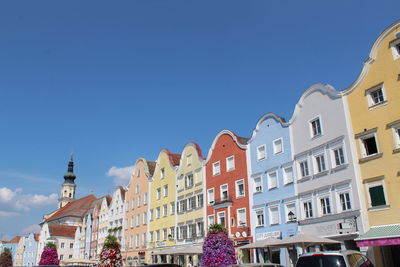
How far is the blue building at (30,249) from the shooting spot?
98.6 metres

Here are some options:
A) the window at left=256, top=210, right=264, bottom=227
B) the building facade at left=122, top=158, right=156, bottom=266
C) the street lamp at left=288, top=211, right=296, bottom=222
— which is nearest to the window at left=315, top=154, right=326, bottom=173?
the street lamp at left=288, top=211, right=296, bottom=222

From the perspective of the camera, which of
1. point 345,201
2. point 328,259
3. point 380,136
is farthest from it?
point 345,201

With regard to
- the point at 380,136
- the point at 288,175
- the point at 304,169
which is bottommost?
the point at 288,175

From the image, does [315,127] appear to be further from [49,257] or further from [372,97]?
[49,257]

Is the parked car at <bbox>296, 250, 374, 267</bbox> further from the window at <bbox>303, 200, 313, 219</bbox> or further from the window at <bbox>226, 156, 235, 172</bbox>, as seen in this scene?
the window at <bbox>226, 156, 235, 172</bbox>

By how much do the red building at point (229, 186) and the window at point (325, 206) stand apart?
8.79m

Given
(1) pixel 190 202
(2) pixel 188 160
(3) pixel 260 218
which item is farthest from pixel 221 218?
(2) pixel 188 160

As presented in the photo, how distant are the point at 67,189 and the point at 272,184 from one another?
119 metres

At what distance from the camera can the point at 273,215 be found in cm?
3331

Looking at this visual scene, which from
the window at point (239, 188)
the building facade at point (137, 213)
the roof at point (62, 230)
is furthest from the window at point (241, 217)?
the roof at point (62, 230)

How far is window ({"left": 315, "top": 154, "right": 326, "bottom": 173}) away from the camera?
29.1 m

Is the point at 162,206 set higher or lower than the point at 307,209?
higher

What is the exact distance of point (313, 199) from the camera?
29.2 m

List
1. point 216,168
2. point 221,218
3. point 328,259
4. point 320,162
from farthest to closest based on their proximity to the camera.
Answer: point 216,168
point 221,218
point 320,162
point 328,259
